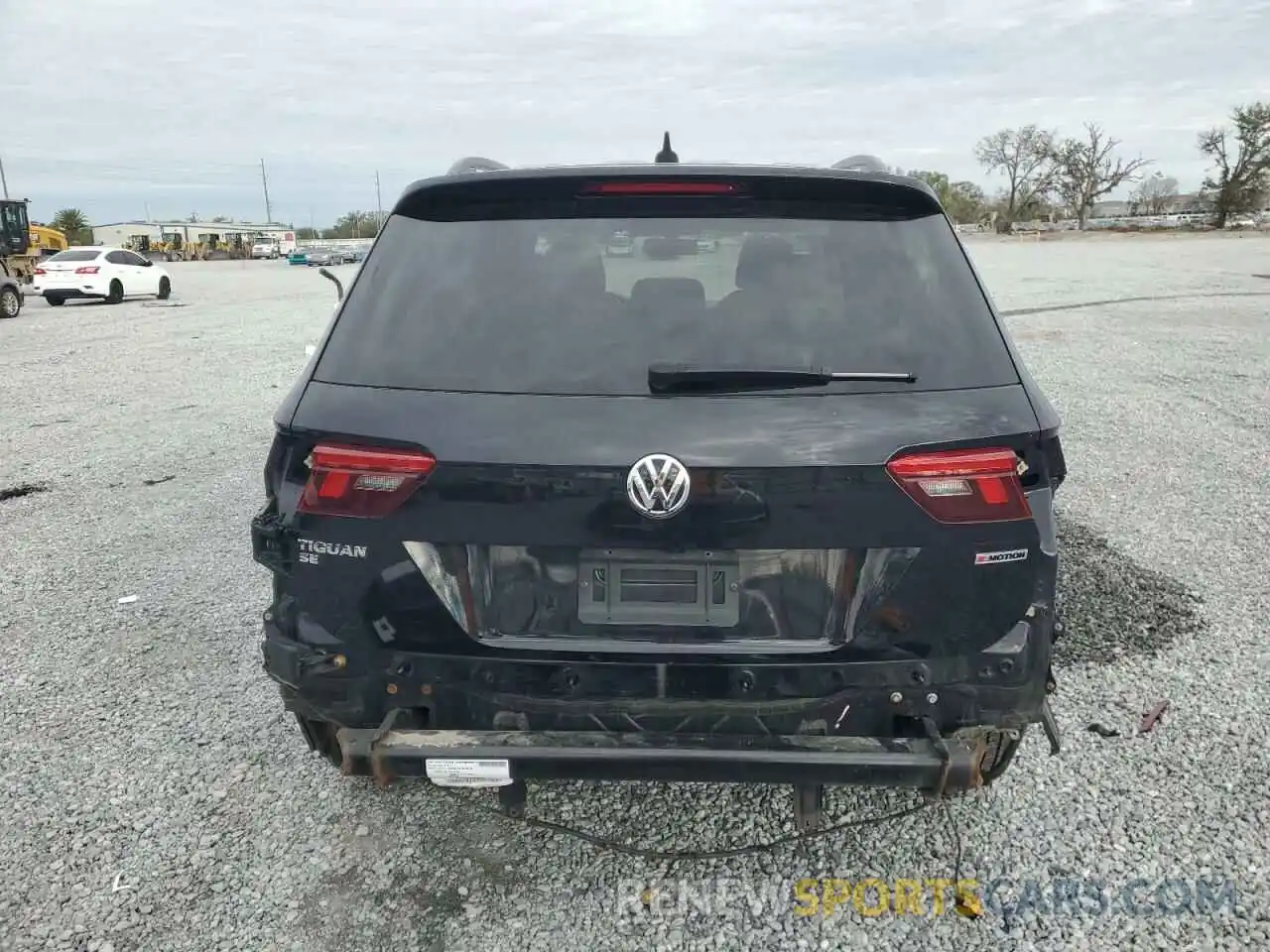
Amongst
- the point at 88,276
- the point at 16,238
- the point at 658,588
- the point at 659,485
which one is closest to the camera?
the point at 659,485

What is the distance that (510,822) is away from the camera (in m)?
2.78

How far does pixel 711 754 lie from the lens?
208cm

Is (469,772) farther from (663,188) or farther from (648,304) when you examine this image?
(663,188)

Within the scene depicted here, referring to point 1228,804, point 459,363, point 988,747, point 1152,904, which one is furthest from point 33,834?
point 1228,804

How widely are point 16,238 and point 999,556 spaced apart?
3491 centimetres

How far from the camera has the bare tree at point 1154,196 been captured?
296 feet

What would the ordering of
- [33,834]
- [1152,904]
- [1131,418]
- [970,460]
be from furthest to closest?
[1131,418], [33,834], [1152,904], [970,460]

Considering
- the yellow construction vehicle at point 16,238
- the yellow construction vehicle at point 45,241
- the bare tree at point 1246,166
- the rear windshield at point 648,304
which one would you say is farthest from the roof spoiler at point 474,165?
the bare tree at point 1246,166

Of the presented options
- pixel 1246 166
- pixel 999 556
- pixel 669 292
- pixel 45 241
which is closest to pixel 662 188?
pixel 669 292

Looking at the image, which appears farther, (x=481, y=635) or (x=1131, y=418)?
(x=1131, y=418)

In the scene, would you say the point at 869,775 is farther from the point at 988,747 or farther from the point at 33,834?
the point at 33,834

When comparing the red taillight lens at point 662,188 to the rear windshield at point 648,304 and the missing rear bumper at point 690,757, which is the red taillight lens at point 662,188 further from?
the missing rear bumper at point 690,757

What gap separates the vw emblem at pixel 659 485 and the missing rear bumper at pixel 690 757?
550mm

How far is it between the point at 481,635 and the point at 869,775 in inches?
37.4
